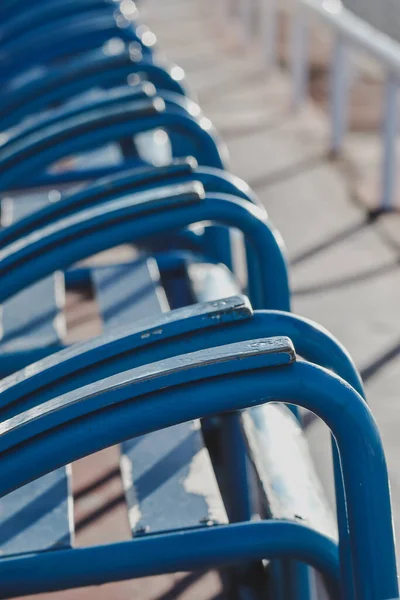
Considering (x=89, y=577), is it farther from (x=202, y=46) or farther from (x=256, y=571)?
(x=202, y=46)

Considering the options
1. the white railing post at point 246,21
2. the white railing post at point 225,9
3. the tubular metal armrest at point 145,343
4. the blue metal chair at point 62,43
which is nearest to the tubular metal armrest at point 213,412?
the tubular metal armrest at point 145,343

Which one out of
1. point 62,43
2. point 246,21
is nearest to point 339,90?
point 62,43

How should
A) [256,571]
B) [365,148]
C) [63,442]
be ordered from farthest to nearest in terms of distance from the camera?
[365,148]
[256,571]
[63,442]

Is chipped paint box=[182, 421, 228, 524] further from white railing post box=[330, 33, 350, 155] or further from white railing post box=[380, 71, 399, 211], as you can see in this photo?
white railing post box=[330, 33, 350, 155]

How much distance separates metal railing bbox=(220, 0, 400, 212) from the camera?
4.38m

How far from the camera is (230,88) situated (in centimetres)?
719

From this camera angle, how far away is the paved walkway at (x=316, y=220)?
3.31 meters

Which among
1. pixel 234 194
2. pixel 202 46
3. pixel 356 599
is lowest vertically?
pixel 356 599

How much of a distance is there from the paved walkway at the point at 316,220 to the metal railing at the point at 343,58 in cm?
16

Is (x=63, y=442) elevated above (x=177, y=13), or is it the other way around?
(x=177, y=13)

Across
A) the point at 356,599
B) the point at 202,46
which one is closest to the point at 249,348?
the point at 356,599

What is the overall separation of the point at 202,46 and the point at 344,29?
3.85 meters

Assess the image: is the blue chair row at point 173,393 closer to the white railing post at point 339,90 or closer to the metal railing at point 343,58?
the metal railing at point 343,58

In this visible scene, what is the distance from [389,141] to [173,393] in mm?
3406
